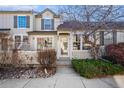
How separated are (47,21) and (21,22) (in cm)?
183

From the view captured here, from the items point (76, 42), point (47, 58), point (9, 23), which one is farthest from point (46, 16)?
point (47, 58)

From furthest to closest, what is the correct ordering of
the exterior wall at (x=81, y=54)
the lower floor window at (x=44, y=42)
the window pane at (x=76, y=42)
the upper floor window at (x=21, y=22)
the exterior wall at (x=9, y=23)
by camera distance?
1. the upper floor window at (x=21, y=22)
2. the exterior wall at (x=9, y=23)
3. the lower floor window at (x=44, y=42)
4. the window pane at (x=76, y=42)
5. the exterior wall at (x=81, y=54)

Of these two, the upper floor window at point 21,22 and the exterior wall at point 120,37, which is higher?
the upper floor window at point 21,22

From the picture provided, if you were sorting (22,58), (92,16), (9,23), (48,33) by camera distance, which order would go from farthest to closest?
(9,23) < (48,33) < (92,16) < (22,58)

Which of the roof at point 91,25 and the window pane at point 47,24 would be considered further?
the window pane at point 47,24

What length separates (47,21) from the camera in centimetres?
1605

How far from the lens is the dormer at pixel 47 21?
15.8 metres

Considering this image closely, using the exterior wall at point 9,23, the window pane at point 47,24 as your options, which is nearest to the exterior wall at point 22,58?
the exterior wall at point 9,23

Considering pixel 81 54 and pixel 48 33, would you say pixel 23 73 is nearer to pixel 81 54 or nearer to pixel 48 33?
pixel 81 54

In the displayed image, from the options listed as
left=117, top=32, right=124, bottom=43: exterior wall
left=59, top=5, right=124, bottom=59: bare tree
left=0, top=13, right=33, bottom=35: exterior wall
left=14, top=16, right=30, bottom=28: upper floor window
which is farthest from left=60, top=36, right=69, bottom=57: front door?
left=117, top=32, right=124, bottom=43: exterior wall

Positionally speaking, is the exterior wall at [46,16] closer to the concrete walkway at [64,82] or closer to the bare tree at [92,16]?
the bare tree at [92,16]

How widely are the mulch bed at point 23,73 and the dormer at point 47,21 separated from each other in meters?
6.02

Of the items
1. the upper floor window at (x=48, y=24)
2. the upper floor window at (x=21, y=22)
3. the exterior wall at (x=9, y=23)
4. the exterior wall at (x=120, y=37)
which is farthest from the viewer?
the upper floor window at (x=48, y=24)
